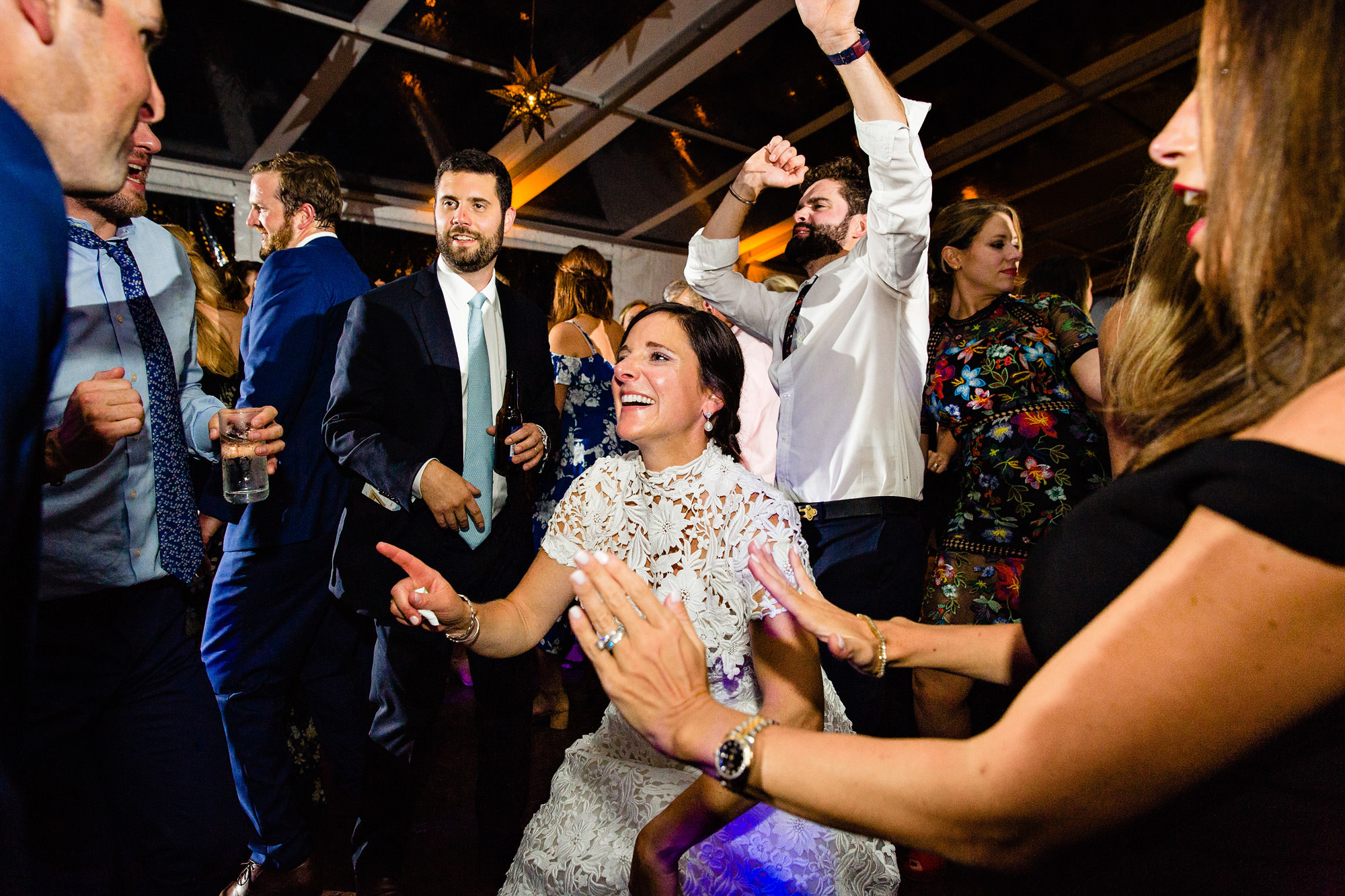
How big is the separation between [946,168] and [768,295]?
15.5 ft

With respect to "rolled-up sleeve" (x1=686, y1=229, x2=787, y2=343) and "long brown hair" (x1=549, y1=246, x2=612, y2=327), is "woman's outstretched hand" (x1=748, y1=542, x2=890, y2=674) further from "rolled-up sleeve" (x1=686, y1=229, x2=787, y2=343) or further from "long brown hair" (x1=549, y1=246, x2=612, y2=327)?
"long brown hair" (x1=549, y1=246, x2=612, y2=327)

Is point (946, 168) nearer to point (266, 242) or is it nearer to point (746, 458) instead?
point (746, 458)

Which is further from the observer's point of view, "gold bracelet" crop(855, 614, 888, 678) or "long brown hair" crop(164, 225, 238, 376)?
"long brown hair" crop(164, 225, 238, 376)

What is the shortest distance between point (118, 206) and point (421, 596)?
1145 millimetres

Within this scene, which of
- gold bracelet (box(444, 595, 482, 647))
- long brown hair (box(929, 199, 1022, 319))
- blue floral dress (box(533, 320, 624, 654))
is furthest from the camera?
blue floral dress (box(533, 320, 624, 654))

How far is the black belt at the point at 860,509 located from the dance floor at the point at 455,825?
3.10 ft

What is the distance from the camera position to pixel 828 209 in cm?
266

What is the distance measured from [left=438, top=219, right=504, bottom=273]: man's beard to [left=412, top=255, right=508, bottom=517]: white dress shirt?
Result: 33 mm

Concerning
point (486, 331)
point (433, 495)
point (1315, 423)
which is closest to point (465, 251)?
point (486, 331)

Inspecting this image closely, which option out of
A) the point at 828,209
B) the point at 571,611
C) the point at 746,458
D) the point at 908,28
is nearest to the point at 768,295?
the point at 828,209

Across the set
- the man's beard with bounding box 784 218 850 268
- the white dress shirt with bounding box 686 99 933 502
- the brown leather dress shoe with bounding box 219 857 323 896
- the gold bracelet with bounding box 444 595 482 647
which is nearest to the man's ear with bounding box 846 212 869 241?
the man's beard with bounding box 784 218 850 268

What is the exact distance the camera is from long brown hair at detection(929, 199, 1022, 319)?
2.55 metres

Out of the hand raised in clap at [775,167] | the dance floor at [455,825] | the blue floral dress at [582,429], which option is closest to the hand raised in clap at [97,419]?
the dance floor at [455,825]

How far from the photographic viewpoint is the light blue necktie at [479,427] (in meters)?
2.19
